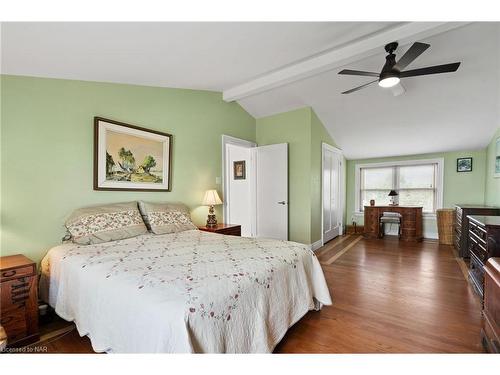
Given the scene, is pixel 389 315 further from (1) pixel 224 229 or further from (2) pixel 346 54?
(2) pixel 346 54

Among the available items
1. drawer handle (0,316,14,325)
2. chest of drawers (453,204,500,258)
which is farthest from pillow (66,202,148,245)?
chest of drawers (453,204,500,258)

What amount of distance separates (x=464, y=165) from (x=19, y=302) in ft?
22.9


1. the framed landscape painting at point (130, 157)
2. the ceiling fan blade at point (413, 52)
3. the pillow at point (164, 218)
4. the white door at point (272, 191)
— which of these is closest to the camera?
the ceiling fan blade at point (413, 52)

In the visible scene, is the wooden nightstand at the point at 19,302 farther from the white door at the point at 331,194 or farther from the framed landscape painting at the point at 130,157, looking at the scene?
the white door at the point at 331,194

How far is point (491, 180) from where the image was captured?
420cm

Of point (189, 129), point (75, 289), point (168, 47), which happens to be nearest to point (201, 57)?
point (168, 47)

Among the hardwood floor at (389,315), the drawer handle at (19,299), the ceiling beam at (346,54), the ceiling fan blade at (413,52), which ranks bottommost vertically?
the hardwood floor at (389,315)

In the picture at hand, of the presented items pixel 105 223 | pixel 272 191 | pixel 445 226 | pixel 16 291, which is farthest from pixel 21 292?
pixel 445 226

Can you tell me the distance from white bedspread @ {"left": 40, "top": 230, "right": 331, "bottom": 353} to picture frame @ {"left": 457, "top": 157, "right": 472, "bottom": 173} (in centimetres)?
486

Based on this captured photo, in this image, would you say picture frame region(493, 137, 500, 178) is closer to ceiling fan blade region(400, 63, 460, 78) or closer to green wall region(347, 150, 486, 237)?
green wall region(347, 150, 486, 237)

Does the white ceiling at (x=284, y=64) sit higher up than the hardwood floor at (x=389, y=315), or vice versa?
the white ceiling at (x=284, y=64)

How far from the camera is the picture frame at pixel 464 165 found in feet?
15.7

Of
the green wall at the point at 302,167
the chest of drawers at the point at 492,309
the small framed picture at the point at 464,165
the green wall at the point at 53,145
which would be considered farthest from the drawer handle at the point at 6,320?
the small framed picture at the point at 464,165
